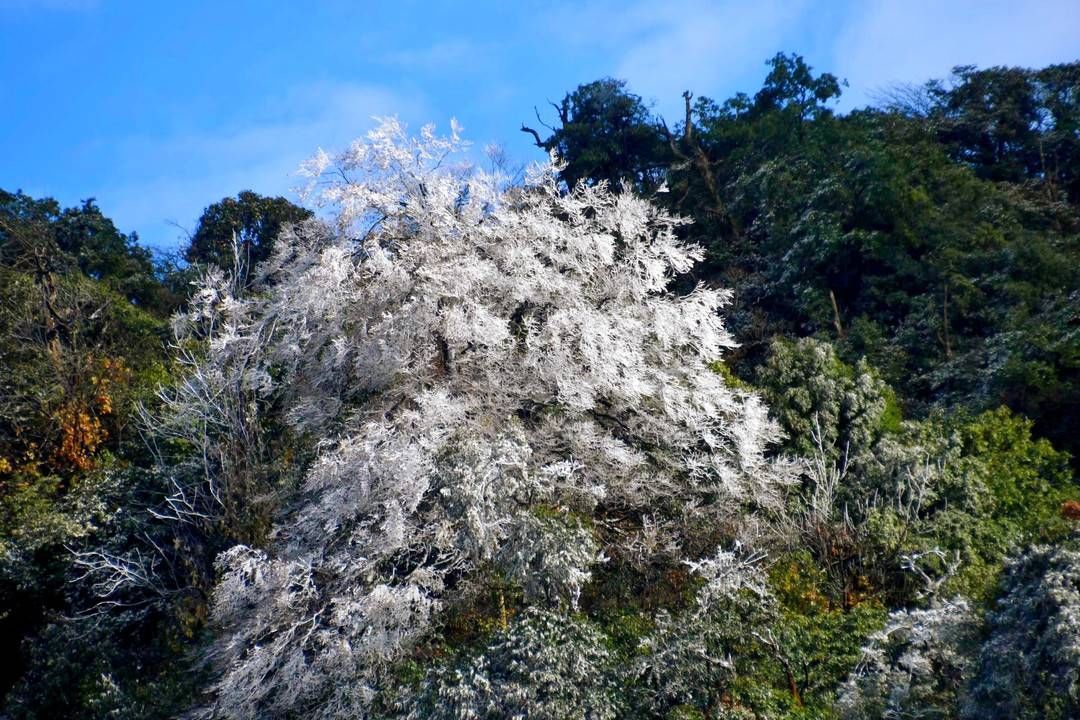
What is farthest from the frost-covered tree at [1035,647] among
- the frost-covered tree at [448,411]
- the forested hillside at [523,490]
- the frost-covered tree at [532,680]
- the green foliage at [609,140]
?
the green foliage at [609,140]

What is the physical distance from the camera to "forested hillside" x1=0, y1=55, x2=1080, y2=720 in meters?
9.41

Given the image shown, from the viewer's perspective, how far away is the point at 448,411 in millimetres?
12211

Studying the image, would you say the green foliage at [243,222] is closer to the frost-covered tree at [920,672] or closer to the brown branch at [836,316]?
the brown branch at [836,316]

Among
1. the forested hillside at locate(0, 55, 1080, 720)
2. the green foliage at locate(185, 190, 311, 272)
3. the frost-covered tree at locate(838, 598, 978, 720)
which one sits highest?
the green foliage at locate(185, 190, 311, 272)

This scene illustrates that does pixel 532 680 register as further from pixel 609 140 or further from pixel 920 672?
pixel 609 140

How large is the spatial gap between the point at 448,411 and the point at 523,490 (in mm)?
1244

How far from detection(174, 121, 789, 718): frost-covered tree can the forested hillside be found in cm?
5

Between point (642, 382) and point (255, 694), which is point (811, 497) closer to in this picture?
point (642, 382)

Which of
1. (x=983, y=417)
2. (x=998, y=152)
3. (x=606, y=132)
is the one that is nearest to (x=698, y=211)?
(x=606, y=132)

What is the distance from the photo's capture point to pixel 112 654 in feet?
45.7

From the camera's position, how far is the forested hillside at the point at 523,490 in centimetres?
941

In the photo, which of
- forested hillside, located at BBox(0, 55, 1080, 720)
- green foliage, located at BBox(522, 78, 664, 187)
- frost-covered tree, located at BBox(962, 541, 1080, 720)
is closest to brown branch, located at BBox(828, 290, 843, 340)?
forested hillside, located at BBox(0, 55, 1080, 720)

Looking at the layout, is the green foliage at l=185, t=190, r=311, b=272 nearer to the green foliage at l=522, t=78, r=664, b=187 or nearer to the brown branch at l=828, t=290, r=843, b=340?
the green foliage at l=522, t=78, r=664, b=187

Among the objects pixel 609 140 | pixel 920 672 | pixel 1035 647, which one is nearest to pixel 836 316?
pixel 609 140
